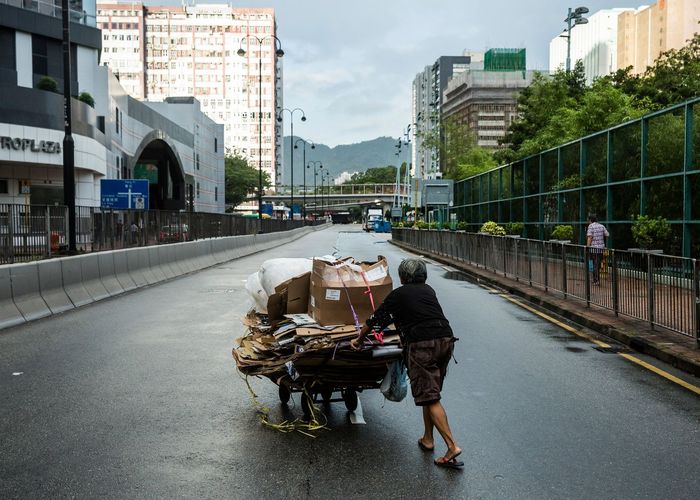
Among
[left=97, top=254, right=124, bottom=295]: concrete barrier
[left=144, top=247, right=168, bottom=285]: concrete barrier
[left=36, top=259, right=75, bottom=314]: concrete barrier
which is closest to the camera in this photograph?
[left=36, top=259, right=75, bottom=314]: concrete barrier

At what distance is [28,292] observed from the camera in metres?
12.4

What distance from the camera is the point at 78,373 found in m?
8.02

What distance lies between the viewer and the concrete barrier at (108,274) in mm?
15938

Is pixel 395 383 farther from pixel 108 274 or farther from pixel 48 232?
pixel 108 274

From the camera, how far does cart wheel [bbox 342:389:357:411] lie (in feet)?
21.1

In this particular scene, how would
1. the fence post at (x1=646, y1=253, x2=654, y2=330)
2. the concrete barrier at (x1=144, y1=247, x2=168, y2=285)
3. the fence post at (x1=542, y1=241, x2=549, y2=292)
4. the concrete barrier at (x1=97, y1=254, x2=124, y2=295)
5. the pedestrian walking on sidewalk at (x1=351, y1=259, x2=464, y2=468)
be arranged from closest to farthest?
1. the pedestrian walking on sidewalk at (x1=351, y1=259, x2=464, y2=468)
2. the fence post at (x1=646, y1=253, x2=654, y2=330)
3. the concrete barrier at (x1=97, y1=254, x2=124, y2=295)
4. the fence post at (x1=542, y1=241, x2=549, y2=292)
5. the concrete barrier at (x1=144, y1=247, x2=168, y2=285)

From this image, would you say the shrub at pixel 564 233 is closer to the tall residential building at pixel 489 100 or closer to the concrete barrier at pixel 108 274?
the concrete barrier at pixel 108 274

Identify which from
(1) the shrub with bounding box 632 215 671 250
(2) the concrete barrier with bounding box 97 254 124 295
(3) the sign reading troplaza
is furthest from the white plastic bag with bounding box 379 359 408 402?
(3) the sign reading troplaza

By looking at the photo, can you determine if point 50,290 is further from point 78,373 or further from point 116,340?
point 78,373

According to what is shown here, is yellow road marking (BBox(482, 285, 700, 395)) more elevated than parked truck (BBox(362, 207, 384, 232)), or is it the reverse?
parked truck (BBox(362, 207, 384, 232))

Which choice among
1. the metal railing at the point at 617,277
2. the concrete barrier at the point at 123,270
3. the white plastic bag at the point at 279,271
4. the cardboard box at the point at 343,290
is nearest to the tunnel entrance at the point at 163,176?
the concrete barrier at the point at 123,270

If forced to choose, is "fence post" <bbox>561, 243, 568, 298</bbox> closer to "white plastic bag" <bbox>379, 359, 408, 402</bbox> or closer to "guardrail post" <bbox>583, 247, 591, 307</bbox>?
"guardrail post" <bbox>583, 247, 591, 307</bbox>

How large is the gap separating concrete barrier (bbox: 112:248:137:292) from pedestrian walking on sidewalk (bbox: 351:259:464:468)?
1275cm

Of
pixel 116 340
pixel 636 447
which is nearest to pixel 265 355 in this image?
pixel 636 447
